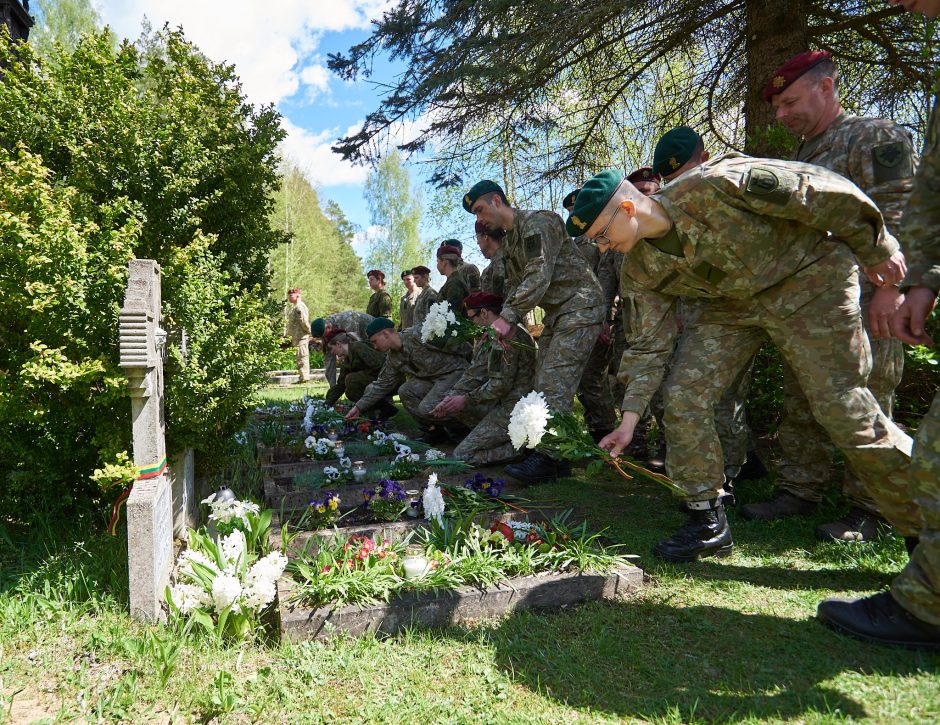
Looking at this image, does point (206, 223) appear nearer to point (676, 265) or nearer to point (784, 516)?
point (676, 265)

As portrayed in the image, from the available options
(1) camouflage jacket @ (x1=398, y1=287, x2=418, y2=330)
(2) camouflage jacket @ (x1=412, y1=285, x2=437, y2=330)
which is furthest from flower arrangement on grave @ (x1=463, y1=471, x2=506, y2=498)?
(1) camouflage jacket @ (x1=398, y1=287, x2=418, y2=330)

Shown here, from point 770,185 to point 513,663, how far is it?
215 cm

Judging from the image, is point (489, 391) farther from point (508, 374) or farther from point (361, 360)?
point (361, 360)

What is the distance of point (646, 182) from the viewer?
15.7 ft

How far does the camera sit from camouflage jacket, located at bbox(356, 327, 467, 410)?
6355 mm

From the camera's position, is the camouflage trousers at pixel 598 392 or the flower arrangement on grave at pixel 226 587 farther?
the camouflage trousers at pixel 598 392

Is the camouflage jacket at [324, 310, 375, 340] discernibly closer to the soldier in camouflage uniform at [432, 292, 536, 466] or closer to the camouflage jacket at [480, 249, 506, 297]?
the camouflage jacket at [480, 249, 506, 297]

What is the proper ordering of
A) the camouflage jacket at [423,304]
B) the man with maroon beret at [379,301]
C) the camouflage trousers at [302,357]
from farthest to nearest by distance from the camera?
the camouflage trousers at [302,357]
the man with maroon beret at [379,301]
the camouflage jacket at [423,304]

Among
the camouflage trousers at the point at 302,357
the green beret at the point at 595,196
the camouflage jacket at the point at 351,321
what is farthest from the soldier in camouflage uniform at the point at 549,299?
the camouflage trousers at the point at 302,357

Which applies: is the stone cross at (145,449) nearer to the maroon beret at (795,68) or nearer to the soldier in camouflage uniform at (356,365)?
the maroon beret at (795,68)

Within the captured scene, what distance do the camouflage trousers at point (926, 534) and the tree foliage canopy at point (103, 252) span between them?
121 inches

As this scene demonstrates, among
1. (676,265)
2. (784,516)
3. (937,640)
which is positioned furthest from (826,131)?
(937,640)

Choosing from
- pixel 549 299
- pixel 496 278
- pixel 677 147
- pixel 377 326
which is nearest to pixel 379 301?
pixel 377 326

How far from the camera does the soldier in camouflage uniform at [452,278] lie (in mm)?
7762
